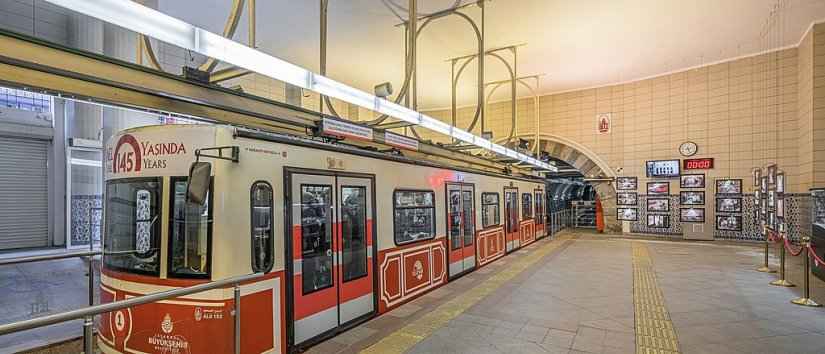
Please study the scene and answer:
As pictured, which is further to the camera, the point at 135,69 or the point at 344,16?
the point at 344,16

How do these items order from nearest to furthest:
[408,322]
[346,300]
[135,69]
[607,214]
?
[135,69]
[346,300]
[408,322]
[607,214]

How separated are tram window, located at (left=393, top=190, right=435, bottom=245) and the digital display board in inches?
413

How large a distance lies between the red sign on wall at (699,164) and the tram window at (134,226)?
47.6 ft

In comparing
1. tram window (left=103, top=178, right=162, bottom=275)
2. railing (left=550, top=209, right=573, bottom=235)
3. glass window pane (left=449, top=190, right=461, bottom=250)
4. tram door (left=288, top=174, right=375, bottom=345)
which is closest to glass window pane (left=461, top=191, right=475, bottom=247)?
glass window pane (left=449, top=190, right=461, bottom=250)

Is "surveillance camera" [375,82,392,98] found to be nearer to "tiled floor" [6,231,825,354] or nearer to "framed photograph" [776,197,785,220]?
"tiled floor" [6,231,825,354]

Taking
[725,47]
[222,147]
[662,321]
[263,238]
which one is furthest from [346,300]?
[725,47]

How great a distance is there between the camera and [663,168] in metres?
13.1

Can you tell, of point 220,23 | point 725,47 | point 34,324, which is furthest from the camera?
point 725,47

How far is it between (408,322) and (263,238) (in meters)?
2.09

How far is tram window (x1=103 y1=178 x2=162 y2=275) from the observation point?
3168mm

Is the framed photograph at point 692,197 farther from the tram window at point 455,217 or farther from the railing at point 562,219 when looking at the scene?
the tram window at point 455,217

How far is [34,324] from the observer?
5.57 ft

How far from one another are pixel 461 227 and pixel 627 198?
938cm

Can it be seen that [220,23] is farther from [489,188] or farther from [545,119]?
[545,119]
